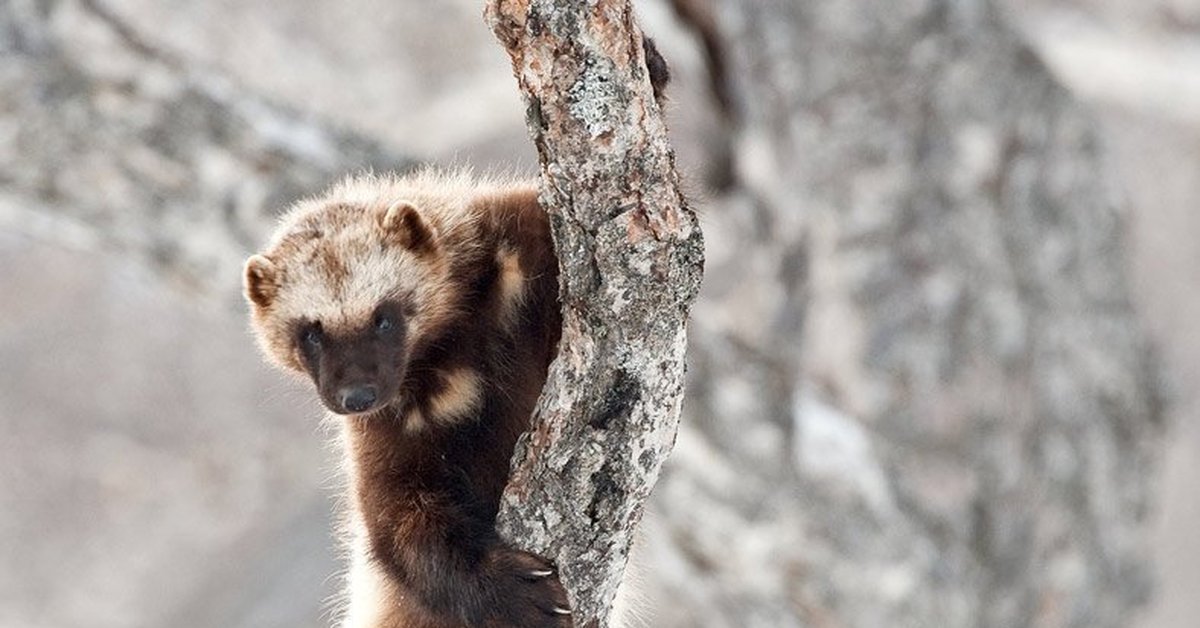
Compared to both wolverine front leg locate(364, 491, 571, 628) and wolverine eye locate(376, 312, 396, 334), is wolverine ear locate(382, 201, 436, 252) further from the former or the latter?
wolverine front leg locate(364, 491, 571, 628)

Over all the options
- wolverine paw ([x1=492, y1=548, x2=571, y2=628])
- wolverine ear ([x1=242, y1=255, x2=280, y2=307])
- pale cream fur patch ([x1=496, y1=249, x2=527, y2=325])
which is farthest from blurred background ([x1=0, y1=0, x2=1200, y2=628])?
wolverine paw ([x1=492, y1=548, x2=571, y2=628])

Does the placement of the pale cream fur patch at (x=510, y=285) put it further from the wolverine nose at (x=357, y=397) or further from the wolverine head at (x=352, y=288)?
the wolverine nose at (x=357, y=397)

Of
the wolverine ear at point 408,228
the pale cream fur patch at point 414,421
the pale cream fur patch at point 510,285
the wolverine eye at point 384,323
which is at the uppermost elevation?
the wolverine ear at point 408,228

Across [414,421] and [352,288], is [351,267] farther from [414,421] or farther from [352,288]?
[414,421]

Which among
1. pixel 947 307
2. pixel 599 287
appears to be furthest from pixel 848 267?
pixel 599 287

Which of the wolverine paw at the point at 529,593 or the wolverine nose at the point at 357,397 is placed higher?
the wolverine nose at the point at 357,397

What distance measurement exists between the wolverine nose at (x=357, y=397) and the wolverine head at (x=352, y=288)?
0.08m

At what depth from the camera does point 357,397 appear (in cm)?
340

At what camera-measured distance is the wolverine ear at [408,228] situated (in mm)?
3652

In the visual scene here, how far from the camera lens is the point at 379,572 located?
3613 millimetres

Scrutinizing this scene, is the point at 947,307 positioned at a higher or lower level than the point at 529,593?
higher

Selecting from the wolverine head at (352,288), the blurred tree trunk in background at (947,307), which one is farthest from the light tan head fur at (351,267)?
the blurred tree trunk in background at (947,307)

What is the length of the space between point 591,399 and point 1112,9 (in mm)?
9153

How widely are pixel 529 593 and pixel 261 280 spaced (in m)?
0.90
